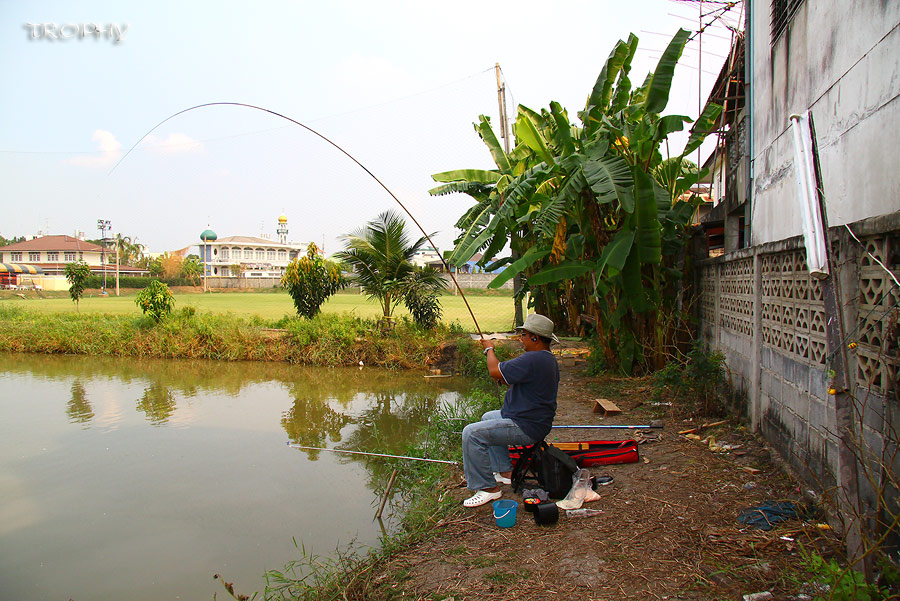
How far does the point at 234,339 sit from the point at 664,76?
1038 cm

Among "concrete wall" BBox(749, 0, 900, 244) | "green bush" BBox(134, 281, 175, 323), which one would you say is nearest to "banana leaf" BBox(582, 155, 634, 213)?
"concrete wall" BBox(749, 0, 900, 244)

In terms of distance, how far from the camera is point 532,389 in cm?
344

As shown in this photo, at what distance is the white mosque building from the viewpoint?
56906 mm

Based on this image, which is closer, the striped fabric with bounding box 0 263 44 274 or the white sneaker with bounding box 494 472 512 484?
the white sneaker with bounding box 494 472 512 484

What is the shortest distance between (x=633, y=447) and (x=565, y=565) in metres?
1.59

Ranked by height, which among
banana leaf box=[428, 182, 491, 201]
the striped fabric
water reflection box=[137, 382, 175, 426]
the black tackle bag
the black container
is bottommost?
water reflection box=[137, 382, 175, 426]

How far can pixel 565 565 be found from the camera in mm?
2648

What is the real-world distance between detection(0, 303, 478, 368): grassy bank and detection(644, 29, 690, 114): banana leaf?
21.6 ft

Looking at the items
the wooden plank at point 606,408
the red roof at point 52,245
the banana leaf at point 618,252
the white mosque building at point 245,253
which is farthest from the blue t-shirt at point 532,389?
the red roof at point 52,245

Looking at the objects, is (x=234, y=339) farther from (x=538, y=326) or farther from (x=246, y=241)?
(x=246, y=241)

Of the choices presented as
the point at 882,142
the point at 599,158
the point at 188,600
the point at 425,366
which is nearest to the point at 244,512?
the point at 188,600

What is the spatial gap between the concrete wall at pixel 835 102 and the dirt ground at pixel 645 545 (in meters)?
1.95

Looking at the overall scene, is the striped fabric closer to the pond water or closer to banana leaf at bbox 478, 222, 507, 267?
the pond water

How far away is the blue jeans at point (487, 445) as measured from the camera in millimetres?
3459
